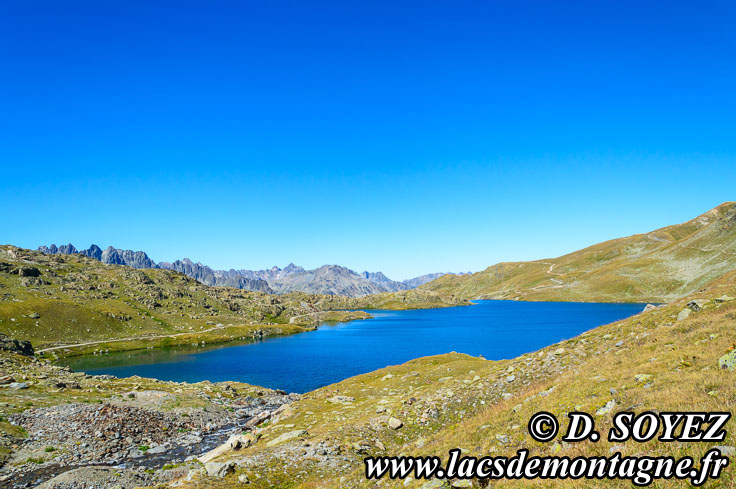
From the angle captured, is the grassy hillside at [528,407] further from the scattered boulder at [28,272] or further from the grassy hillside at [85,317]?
the scattered boulder at [28,272]

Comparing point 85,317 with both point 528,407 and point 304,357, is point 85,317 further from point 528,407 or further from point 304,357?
point 528,407

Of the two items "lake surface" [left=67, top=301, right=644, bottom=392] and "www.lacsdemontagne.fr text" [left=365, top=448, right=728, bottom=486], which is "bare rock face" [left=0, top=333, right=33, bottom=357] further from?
"www.lacsdemontagne.fr text" [left=365, top=448, right=728, bottom=486]

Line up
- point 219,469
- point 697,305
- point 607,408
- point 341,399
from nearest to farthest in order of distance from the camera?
point 607,408, point 219,469, point 697,305, point 341,399

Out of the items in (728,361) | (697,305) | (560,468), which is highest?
(728,361)

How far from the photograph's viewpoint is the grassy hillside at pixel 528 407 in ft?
50.8

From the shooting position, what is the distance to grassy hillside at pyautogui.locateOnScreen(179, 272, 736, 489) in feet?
50.8

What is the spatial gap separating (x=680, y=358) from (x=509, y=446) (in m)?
12.6

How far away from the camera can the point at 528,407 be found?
22.3 metres

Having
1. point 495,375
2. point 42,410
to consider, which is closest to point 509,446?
point 495,375

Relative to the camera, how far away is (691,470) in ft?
35.0

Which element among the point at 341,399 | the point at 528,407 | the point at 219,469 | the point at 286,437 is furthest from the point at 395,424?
the point at 341,399

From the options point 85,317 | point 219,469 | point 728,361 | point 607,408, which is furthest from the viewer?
point 85,317

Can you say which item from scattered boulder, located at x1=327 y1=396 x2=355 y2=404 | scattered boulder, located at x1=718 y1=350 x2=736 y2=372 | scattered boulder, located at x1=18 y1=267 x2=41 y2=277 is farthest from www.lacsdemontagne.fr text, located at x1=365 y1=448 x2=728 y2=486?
Result: scattered boulder, located at x1=18 y1=267 x2=41 y2=277

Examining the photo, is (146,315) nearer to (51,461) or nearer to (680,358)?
(51,461)
